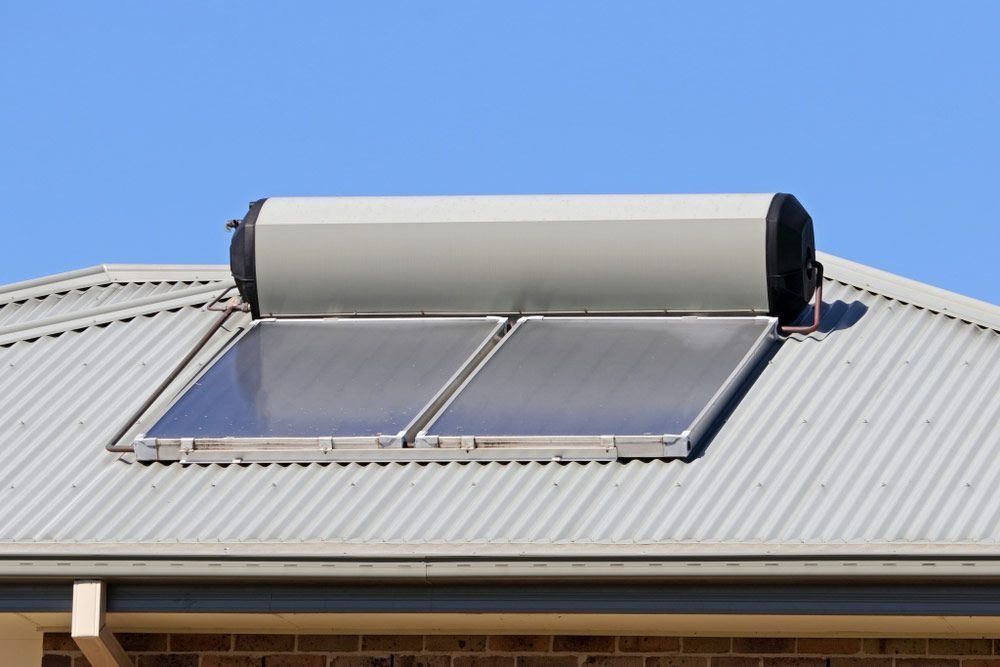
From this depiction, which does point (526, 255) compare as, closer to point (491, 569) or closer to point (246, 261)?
point (246, 261)

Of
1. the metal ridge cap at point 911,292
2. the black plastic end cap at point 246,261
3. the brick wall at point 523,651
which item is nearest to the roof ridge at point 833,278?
the metal ridge cap at point 911,292

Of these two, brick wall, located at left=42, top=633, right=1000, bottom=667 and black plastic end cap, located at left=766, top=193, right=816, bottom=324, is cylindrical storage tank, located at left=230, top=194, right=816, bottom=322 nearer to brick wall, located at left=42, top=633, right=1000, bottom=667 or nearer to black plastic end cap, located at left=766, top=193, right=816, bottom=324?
black plastic end cap, located at left=766, top=193, right=816, bottom=324

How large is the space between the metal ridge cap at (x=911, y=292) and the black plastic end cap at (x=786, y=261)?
0.68 m

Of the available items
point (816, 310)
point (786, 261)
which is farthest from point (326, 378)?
point (816, 310)

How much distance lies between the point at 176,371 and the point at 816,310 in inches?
173

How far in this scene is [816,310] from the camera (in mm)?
13953

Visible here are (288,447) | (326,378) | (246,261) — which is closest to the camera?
(288,447)

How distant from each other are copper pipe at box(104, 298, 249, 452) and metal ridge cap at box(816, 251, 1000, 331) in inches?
171

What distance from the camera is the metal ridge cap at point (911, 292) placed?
45.2 ft

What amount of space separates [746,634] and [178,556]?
10.5 ft

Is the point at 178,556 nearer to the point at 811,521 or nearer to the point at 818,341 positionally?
the point at 811,521

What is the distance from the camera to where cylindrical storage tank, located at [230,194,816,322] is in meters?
13.9

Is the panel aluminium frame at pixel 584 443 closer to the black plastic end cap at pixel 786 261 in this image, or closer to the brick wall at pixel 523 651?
the black plastic end cap at pixel 786 261

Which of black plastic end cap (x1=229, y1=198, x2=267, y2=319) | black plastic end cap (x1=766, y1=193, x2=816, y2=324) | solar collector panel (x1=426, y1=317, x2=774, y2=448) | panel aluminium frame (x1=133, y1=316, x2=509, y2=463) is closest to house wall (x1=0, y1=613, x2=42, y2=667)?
panel aluminium frame (x1=133, y1=316, x2=509, y2=463)
